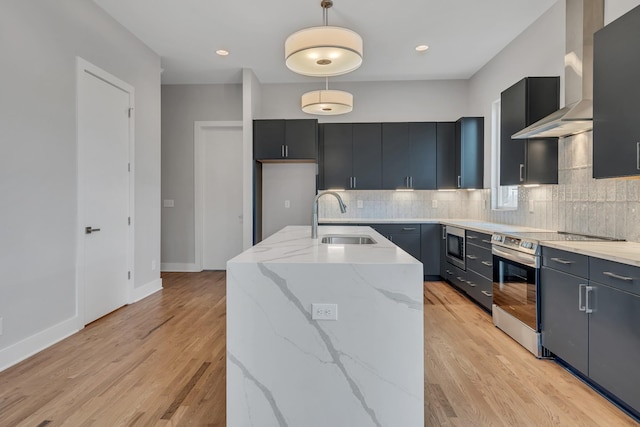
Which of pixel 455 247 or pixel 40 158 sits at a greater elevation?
pixel 40 158

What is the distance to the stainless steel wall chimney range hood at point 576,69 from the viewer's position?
2809 mm

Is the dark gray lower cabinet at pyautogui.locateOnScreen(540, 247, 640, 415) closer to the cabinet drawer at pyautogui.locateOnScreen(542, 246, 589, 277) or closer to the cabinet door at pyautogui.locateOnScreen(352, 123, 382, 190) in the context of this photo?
the cabinet drawer at pyautogui.locateOnScreen(542, 246, 589, 277)

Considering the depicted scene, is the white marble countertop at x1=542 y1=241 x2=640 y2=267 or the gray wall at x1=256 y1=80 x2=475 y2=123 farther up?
the gray wall at x1=256 y1=80 x2=475 y2=123

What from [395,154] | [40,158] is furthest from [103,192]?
[395,154]

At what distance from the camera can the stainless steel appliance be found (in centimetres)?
450

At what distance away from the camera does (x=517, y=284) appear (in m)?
3.04

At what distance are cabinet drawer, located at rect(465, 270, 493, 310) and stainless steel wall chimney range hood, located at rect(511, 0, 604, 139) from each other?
60.4 inches

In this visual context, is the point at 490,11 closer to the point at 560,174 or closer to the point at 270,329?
the point at 560,174

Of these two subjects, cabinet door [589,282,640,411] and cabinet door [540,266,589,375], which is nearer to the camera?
cabinet door [589,282,640,411]

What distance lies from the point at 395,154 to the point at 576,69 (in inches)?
106

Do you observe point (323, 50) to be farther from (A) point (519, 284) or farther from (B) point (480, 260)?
(B) point (480, 260)

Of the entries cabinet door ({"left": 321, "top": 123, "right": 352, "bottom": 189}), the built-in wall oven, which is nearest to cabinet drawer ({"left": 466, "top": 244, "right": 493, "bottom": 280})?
the built-in wall oven

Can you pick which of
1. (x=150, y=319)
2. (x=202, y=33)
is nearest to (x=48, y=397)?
(x=150, y=319)

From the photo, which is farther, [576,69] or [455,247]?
[455,247]
